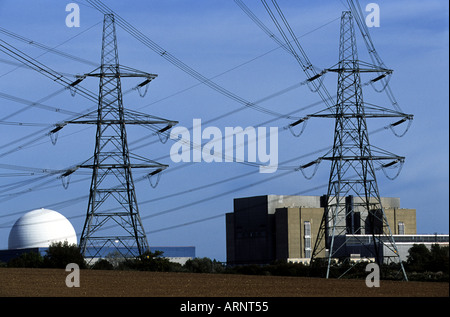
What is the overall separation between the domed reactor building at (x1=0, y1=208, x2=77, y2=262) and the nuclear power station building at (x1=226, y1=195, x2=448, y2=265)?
32.6 m

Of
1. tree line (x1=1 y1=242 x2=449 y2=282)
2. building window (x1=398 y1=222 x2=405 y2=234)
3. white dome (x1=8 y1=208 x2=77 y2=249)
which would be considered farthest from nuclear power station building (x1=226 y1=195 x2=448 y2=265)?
tree line (x1=1 y1=242 x2=449 y2=282)

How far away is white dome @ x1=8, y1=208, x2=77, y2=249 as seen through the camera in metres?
135

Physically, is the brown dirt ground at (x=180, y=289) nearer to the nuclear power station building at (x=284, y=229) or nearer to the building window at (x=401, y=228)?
the nuclear power station building at (x=284, y=229)

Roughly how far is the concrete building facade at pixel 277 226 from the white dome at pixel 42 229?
32.4 m

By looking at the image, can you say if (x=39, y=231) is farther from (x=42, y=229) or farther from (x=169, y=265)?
(x=169, y=265)

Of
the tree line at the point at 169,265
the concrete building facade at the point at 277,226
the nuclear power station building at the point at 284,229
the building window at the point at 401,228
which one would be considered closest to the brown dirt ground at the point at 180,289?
the tree line at the point at 169,265

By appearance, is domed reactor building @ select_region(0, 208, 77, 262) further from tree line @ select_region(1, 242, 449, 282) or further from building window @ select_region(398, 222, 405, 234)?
building window @ select_region(398, 222, 405, 234)

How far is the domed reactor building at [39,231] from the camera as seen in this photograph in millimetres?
135375

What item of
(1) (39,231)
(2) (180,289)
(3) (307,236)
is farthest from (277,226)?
(2) (180,289)

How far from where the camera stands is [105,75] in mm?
62406

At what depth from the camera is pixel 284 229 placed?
459 ft

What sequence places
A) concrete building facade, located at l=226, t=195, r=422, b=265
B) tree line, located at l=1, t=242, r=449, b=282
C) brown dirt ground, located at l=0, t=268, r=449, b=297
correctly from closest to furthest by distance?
brown dirt ground, located at l=0, t=268, r=449, b=297, tree line, located at l=1, t=242, r=449, b=282, concrete building facade, located at l=226, t=195, r=422, b=265
